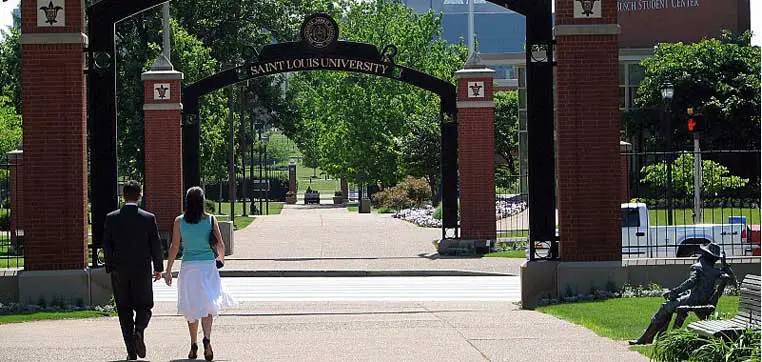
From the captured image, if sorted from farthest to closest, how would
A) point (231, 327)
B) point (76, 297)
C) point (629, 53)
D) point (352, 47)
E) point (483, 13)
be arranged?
point (483, 13)
point (629, 53)
point (352, 47)
point (76, 297)
point (231, 327)

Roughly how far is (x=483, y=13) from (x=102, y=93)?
470 ft

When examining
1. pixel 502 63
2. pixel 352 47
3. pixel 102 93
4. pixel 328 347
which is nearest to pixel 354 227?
pixel 352 47

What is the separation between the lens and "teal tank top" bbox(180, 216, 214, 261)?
12.7 m

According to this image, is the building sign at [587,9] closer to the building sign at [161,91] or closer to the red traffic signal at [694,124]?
the red traffic signal at [694,124]

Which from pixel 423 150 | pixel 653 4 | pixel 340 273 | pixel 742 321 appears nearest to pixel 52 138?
pixel 340 273

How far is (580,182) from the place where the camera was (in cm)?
1839

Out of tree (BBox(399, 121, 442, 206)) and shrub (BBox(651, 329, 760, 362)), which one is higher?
tree (BBox(399, 121, 442, 206))

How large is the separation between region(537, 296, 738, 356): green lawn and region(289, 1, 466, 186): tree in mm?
42827

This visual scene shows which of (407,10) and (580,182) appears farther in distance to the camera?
(407,10)

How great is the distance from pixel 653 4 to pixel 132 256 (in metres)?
67.7

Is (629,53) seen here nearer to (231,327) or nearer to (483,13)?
(231,327)

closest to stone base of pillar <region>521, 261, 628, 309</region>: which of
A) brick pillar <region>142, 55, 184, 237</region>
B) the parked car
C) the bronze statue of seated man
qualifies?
the parked car

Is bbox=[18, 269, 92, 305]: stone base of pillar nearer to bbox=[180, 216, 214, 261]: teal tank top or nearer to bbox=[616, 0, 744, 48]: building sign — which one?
bbox=[180, 216, 214, 261]: teal tank top

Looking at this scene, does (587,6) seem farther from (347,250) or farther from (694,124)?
(347,250)
